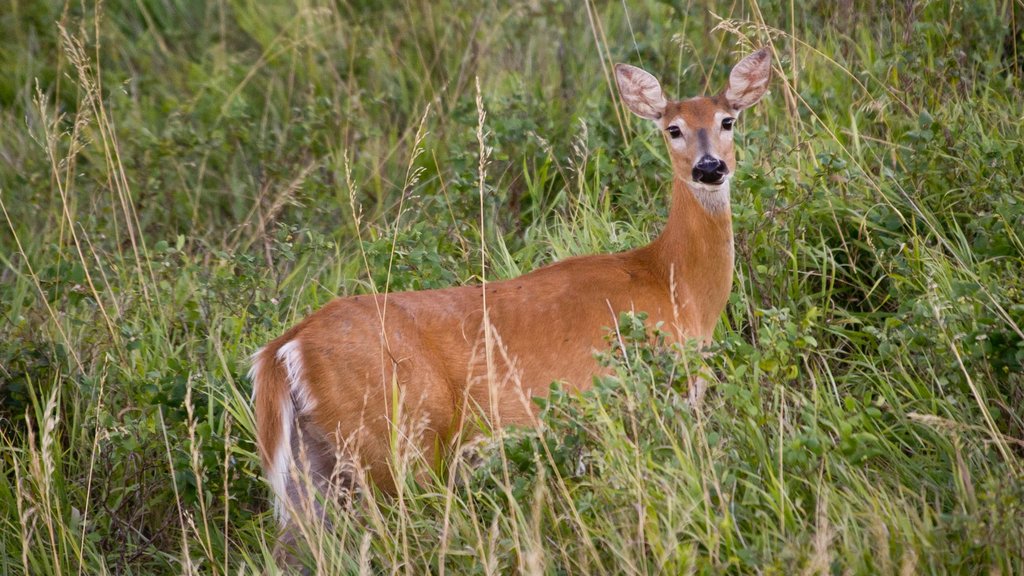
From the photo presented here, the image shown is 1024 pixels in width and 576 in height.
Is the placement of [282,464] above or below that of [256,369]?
below

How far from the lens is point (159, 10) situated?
26.1 ft

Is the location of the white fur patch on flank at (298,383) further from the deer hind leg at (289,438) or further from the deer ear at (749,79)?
the deer ear at (749,79)

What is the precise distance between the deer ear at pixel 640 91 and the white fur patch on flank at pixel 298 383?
1.74 metres

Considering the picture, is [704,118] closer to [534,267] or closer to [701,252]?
[701,252]

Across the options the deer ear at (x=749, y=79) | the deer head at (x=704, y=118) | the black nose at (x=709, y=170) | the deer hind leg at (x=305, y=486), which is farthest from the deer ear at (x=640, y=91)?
the deer hind leg at (x=305, y=486)

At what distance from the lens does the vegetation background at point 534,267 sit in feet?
10.8

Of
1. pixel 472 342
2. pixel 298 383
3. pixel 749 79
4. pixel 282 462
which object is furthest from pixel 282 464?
pixel 749 79

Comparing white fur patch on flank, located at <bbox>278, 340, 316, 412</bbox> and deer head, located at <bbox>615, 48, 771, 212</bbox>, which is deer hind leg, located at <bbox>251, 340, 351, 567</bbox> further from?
deer head, located at <bbox>615, 48, 771, 212</bbox>

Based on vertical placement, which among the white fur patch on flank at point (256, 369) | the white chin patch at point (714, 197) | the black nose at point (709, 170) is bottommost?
the white chin patch at point (714, 197)

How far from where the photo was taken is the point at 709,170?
4367 millimetres

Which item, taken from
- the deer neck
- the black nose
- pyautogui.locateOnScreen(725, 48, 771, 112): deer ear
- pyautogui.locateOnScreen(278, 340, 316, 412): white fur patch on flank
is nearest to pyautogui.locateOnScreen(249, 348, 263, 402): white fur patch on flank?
pyautogui.locateOnScreen(278, 340, 316, 412): white fur patch on flank

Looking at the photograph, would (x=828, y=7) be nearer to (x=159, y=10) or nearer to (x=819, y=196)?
(x=819, y=196)

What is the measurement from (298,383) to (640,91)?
1.84 metres

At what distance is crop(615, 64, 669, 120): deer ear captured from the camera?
4.78 m
